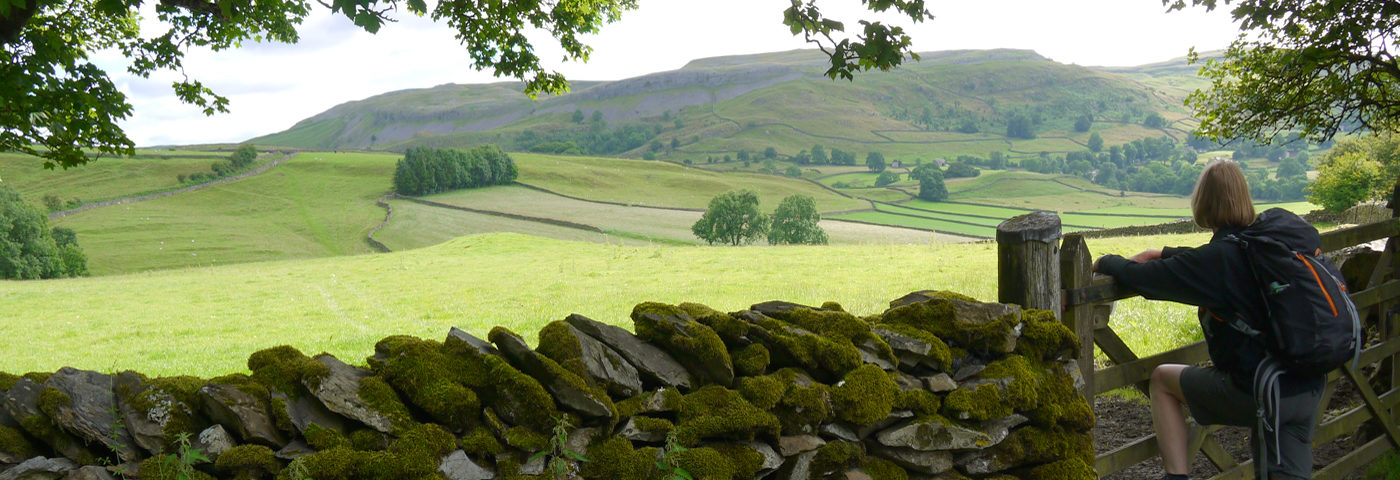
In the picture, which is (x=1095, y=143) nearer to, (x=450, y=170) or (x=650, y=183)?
(x=650, y=183)

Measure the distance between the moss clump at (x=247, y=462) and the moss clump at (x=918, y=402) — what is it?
2.97 meters

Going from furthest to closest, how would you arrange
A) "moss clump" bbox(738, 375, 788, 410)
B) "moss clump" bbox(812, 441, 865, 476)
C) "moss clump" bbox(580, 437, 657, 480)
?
"moss clump" bbox(812, 441, 865, 476), "moss clump" bbox(738, 375, 788, 410), "moss clump" bbox(580, 437, 657, 480)

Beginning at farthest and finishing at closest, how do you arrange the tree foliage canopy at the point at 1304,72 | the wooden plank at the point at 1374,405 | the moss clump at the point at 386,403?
the tree foliage canopy at the point at 1304,72, the wooden plank at the point at 1374,405, the moss clump at the point at 386,403

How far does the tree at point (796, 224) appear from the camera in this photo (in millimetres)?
79562

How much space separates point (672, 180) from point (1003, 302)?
130068mm

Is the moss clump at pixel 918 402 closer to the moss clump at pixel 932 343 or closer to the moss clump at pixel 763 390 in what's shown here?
the moss clump at pixel 932 343

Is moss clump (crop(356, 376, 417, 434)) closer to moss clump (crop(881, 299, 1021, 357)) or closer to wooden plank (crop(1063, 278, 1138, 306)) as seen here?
moss clump (crop(881, 299, 1021, 357))

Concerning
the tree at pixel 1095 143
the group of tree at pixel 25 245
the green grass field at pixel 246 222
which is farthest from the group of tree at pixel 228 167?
the tree at pixel 1095 143

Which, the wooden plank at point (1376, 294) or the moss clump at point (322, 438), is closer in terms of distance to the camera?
the moss clump at point (322, 438)

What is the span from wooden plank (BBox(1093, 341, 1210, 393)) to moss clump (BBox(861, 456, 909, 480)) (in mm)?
1538

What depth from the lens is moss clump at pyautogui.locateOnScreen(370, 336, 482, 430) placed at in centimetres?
325

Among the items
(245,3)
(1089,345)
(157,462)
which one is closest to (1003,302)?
(1089,345)

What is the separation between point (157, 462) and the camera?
113 inches

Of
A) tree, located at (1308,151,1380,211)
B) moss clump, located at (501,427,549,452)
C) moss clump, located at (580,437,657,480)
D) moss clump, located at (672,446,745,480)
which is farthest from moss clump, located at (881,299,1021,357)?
tree, located at (1308,151,1380,211)
